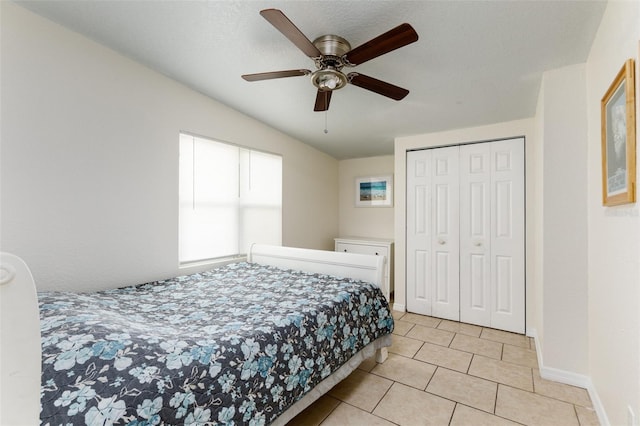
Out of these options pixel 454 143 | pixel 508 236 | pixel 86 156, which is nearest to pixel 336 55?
pixel 86 156

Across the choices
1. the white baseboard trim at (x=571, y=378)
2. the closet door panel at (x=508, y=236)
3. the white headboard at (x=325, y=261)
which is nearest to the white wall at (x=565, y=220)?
the white baseboard trim at (x=571, y=378)

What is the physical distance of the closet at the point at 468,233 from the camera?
10.1 ft

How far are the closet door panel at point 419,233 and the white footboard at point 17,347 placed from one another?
3.53m

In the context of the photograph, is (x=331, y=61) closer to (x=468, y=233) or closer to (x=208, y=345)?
(x=208, y=345)

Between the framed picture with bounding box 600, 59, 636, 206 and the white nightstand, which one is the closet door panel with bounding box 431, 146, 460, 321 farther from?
the framed picture with bounding box 600, 59, 636, 206

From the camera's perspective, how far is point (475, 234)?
10.7 ft

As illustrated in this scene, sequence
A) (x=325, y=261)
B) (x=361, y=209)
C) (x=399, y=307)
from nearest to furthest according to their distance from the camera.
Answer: (x=325, y=261) → (x=399, y=307) → (x=361, y=209)

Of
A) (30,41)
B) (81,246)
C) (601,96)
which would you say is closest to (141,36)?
(30,41)

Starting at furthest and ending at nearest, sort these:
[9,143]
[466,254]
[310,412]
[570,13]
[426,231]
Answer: [426,231] < [466,254] < [310,412] < [9,143] < [570,13]

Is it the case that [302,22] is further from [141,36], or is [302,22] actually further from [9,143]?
[9,143]

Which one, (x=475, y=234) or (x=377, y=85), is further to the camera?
(x=475, y=234)

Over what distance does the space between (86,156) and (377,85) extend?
2.04 metres

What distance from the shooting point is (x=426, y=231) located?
11.7 ft

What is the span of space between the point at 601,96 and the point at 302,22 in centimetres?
183
